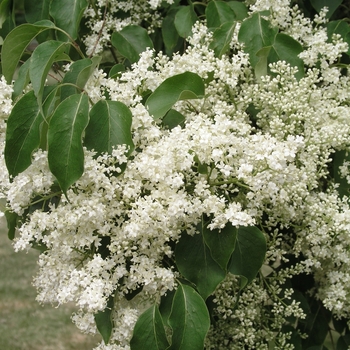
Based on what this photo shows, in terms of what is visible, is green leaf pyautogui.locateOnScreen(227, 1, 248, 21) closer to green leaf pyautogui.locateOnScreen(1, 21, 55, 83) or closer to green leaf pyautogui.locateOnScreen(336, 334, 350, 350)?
green leaf pyautogui.locateOnScreen(1, 21, 55, 83)

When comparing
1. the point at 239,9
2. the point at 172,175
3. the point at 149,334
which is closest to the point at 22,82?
the point at 172,175

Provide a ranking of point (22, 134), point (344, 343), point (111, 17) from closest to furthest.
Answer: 1. point (22, 134)
2. point (111, 17)
3. point (344, 343)

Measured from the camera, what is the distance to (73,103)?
5.05 ft

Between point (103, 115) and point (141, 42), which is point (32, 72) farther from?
point (141, 42)

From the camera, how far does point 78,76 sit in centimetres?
159

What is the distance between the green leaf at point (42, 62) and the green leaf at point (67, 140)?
8 cm

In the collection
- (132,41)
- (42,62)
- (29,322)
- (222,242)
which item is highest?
(42,62)

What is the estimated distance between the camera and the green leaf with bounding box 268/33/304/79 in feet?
6.47

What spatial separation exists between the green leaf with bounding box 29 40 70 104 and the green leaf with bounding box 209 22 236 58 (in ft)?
1.85

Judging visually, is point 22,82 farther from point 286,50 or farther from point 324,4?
point 324,4

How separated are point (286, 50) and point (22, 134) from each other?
93cm

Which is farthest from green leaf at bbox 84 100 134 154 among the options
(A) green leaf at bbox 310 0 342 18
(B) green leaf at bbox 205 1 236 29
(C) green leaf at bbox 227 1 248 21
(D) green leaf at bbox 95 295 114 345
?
(A) green leaf at bbox 310 0 342 18

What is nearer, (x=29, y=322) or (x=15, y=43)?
(x=15, y=43)

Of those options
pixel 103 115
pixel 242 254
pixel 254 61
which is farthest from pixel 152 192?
pixel 254 61
